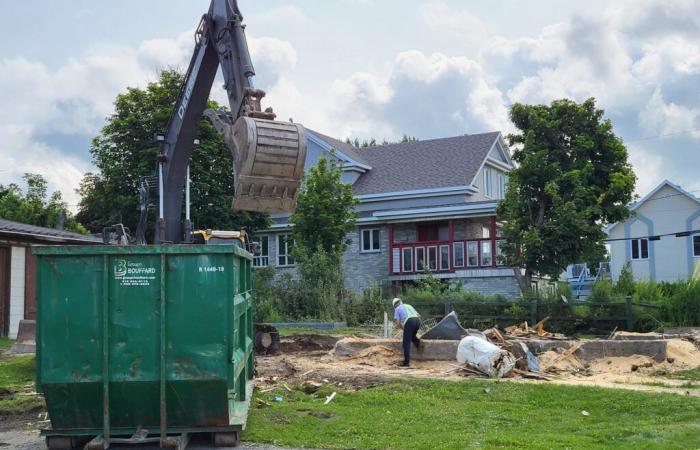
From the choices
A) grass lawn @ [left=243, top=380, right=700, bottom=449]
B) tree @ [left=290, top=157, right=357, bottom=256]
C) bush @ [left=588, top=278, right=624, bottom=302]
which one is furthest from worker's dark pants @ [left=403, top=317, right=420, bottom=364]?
tree @ [left=290, top=157, right=357, bottom=256]

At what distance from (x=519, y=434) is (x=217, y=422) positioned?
3707mm

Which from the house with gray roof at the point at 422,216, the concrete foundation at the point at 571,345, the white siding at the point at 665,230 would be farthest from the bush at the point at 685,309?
the white siding at the point at 665,230

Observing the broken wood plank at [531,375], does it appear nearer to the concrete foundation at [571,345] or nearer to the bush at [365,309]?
the concrete foundation at [571,345]

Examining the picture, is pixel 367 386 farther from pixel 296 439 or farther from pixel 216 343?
pixel 216 343

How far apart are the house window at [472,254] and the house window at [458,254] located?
0.31 metres

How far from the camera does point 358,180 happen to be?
41781 mm

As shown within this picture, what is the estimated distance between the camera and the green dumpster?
8.78 meters

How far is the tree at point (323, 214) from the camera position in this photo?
1267 inches

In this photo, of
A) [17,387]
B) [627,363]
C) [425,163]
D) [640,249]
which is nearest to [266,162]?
[17,387]

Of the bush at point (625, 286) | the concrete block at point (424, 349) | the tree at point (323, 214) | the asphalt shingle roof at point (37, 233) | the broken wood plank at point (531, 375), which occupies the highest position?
the tree at point (323, 214)

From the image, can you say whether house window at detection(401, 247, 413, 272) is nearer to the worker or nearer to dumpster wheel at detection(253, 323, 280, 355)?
dumpster wheel at detection(253, 323, 280, 355)

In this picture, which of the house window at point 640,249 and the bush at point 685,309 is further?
the house window at point 640,249

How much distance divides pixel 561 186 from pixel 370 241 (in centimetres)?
1255

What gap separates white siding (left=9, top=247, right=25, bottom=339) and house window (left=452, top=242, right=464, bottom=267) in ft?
57.5
